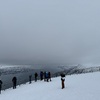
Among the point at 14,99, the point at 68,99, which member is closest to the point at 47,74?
the point at 14,99

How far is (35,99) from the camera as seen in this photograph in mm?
17766

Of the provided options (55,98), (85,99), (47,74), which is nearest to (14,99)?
(55,98)

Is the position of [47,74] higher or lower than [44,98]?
higher

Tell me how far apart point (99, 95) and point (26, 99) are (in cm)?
688

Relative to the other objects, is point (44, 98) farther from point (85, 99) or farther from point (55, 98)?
point (85, 99)

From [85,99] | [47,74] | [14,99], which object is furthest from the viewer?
[47,74]

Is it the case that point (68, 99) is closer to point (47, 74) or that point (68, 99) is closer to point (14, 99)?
point (14, 99)

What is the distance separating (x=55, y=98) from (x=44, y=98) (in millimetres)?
1325

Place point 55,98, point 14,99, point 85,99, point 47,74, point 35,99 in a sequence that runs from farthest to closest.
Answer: point 47,74 < point 14,99 < point 35,99 < point 55,98 < point 85,99

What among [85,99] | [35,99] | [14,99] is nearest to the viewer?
[85,99]

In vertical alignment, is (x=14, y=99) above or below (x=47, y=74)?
below

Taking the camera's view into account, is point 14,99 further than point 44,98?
Yes

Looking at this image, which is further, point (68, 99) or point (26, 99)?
point (26, 99)

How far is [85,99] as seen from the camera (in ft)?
47.8
